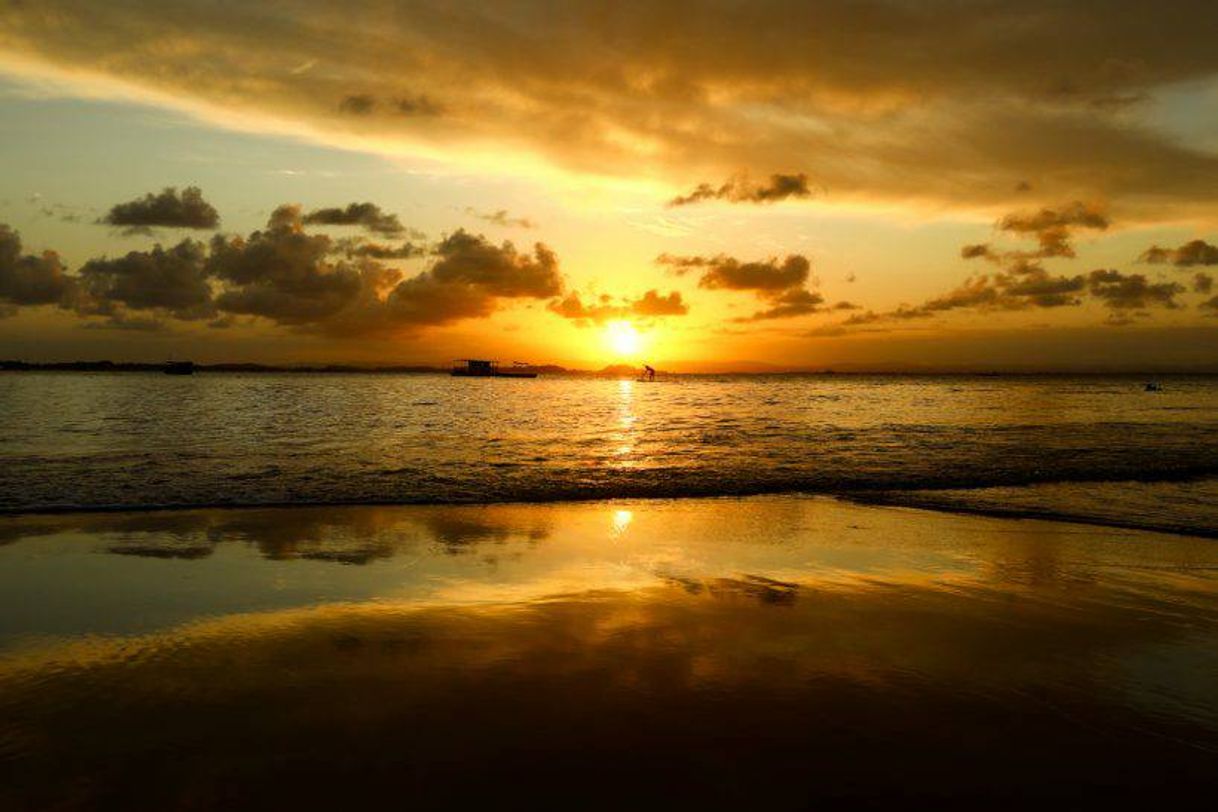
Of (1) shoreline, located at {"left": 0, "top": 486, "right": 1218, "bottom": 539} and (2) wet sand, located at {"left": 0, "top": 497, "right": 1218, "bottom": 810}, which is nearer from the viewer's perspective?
(2) wet sand, located at {"left": 0, "top": 497, "right": 1218, "bottom": 810}

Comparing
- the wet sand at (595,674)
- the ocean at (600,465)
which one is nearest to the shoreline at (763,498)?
the ocean at (600,465)

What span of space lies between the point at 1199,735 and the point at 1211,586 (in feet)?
23.9

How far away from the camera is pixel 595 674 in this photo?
25.8 ft

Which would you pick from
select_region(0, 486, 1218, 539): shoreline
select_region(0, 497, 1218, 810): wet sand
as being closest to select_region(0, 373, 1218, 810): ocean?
select_region(0, 497, 1218, 810): wet sand

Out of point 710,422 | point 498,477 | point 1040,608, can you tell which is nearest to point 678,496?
point 498,477

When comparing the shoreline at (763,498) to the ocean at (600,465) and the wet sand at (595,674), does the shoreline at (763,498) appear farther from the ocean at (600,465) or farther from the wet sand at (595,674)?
the wet sand at (595,674)

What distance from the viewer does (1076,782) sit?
577 centimetres

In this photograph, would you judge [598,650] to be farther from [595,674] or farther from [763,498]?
[763,498]

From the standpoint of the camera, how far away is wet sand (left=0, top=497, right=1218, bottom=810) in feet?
18.8

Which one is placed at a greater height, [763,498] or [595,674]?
[595,674]

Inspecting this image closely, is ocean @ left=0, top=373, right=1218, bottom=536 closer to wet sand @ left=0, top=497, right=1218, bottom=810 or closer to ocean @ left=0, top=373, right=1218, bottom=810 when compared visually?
ocean @ left=0, top=373, right=1218, bottom=810

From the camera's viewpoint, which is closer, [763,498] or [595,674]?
[595,674]

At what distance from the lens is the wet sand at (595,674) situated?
572cm

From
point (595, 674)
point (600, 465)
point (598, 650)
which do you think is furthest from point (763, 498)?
point (595, 674)
